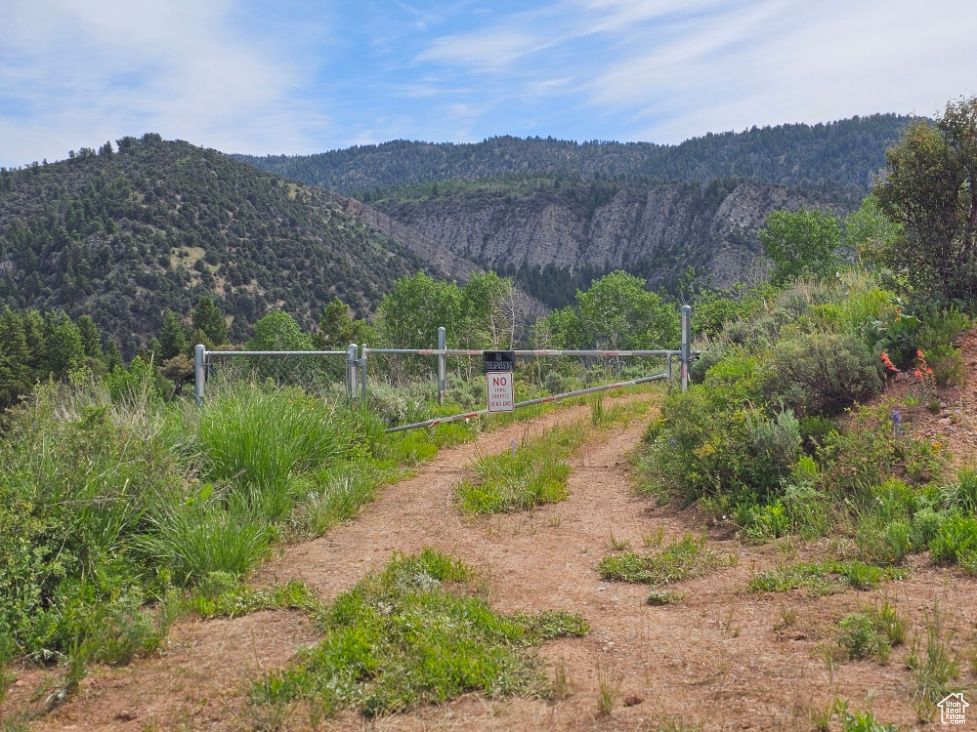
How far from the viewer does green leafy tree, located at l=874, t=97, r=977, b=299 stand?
297 inches

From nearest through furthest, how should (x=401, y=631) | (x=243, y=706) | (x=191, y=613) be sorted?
(x=243, y=706) → (x=401, y=631) → (x=191, y=613)

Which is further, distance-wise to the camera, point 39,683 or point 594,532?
point 594,532


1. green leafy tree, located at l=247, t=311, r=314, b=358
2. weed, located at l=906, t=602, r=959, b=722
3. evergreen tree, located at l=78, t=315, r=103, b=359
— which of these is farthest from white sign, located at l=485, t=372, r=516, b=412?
evergreen tree, located at l=78, t=315, r=103, b=359

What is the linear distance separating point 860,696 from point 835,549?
1965mm

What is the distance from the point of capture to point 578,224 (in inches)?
6521

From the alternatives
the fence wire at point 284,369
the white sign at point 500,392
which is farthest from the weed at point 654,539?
the fence wire at point 284,369

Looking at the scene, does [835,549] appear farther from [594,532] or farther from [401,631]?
[401,631]

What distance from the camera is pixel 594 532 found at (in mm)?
6137

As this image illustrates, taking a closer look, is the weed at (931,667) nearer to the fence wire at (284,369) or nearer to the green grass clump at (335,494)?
the green grass clump at (335,494)

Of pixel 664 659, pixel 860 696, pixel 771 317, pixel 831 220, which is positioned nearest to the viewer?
pixel 860 696

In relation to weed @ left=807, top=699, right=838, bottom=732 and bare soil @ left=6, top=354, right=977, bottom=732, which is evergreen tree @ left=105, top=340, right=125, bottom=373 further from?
weed @ left=807, top=699, right=838, bottom=732

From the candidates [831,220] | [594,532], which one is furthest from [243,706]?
[831,220]

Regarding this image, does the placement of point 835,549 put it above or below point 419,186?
below

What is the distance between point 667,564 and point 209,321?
65.1 meters
